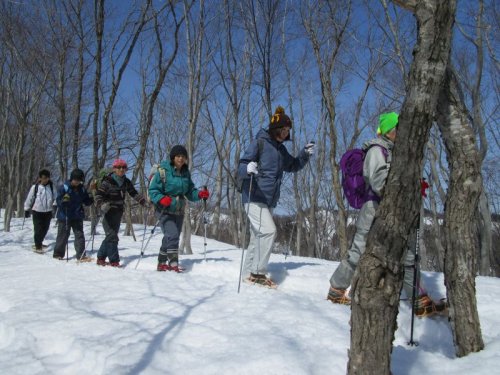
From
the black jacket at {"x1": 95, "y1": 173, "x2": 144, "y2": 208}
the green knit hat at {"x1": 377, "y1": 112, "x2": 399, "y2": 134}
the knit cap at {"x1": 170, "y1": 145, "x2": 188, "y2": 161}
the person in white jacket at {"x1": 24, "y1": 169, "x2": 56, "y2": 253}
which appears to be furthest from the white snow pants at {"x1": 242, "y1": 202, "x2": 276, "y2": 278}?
the person in white jacket at {"x1": 24, "y1": 169, "x2": 56, "y2": 253}

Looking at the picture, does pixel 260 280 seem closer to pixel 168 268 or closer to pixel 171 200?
pixel 168 268

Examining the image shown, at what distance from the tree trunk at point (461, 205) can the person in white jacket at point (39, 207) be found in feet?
25.9

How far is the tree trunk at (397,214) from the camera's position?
1917 mm

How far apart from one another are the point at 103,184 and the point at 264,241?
294 centimetres

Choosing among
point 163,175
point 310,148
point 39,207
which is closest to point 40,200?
point 39,207

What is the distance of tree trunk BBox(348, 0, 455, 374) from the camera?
1.92 metres

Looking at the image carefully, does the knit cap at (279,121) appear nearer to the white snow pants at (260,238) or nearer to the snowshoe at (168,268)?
the white snow pants at (260,238)

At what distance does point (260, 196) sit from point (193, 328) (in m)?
1.90

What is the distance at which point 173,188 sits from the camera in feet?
18.0

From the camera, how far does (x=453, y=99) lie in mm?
2662

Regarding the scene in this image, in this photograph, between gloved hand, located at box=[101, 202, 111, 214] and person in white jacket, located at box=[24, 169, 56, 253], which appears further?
person in white jacket, located at box=[24, 169, 56, 253]

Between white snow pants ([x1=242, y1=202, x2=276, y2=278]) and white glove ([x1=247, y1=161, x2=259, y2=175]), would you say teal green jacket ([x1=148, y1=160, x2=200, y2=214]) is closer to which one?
white snow pants ([x1=242, y1=202, x2=276, y2=278])

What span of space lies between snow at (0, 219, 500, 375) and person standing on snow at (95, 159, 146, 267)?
955mm

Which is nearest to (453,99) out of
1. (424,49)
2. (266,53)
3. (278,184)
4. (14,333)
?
(424,49)
